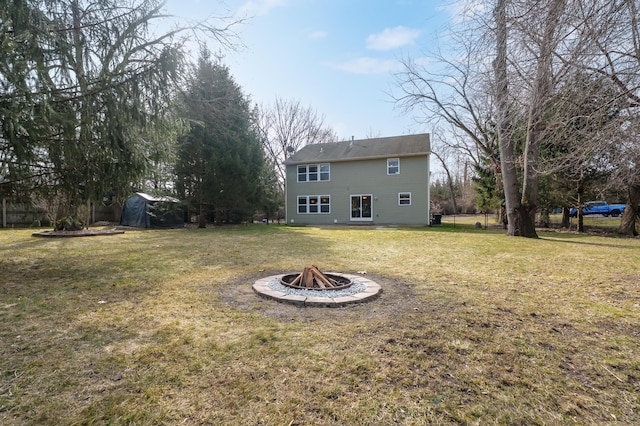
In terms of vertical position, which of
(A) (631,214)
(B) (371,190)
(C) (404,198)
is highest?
(B) (371,190)

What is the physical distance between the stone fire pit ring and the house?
15.0 metres

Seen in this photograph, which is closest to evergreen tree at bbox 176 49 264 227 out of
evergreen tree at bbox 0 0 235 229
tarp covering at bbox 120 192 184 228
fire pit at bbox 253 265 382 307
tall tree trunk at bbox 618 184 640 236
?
tarp covering at bbox 120 192 184 228

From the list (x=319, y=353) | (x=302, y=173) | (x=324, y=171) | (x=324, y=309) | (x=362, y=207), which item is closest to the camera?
(x=319, y=353)

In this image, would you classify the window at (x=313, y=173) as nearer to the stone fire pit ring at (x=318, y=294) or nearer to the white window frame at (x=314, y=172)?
the white window frame at (x=314, y=172)

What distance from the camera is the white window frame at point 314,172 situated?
20.7 meters

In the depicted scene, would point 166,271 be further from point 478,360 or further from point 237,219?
point 237,219

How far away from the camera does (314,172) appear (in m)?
21.1

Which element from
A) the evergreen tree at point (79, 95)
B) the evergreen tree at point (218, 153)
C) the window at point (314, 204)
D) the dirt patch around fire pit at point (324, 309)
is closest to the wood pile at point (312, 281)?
the dirt patch around fire pit at point (324, 309)

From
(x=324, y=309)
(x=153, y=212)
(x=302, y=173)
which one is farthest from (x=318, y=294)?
(x=302, y=173)

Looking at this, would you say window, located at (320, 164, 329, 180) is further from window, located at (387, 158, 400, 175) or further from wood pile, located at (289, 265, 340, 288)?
wood pile, located at (289, 265, 340, 288)

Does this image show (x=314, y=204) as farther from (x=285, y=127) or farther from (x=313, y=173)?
(x=285, y=127)

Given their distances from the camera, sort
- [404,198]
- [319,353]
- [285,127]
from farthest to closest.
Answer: [285,127]
[404,198]
[319,353]

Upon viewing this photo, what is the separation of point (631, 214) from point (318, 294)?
56.6 ft

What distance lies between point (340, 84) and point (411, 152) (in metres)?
6.45
